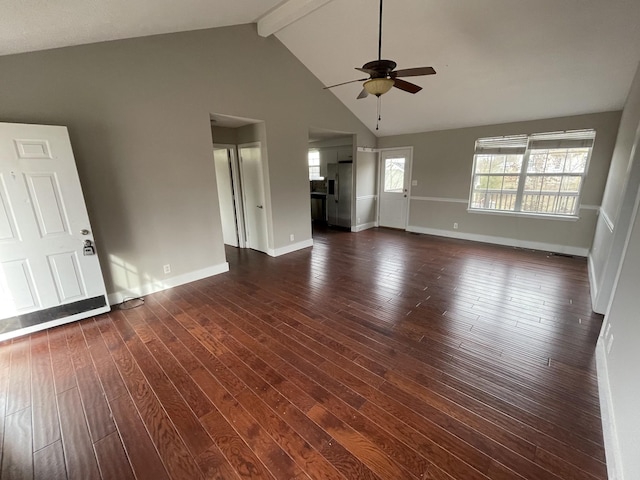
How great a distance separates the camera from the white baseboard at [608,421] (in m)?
1.33

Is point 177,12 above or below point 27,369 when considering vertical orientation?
above

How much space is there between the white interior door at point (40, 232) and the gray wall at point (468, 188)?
6.29 metres

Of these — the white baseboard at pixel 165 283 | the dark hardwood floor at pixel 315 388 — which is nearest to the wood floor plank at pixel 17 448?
the dark hardwood floor at pixel 315 388

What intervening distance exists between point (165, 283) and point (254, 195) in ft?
6.98

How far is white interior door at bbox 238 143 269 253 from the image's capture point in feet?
15.4

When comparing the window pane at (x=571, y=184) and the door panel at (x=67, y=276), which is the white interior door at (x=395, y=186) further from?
the door panel at (x=67, y=276)

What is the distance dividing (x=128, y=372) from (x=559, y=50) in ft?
19.0

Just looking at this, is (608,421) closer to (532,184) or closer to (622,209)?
(622,209)

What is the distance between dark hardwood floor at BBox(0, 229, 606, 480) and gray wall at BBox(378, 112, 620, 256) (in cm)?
183

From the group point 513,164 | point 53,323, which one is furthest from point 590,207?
point 53,323

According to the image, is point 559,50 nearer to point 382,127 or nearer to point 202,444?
point 382,127

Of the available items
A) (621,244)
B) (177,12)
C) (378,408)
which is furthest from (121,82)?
(621,244)

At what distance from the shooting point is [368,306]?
311cm

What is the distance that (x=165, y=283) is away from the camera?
144 inches
